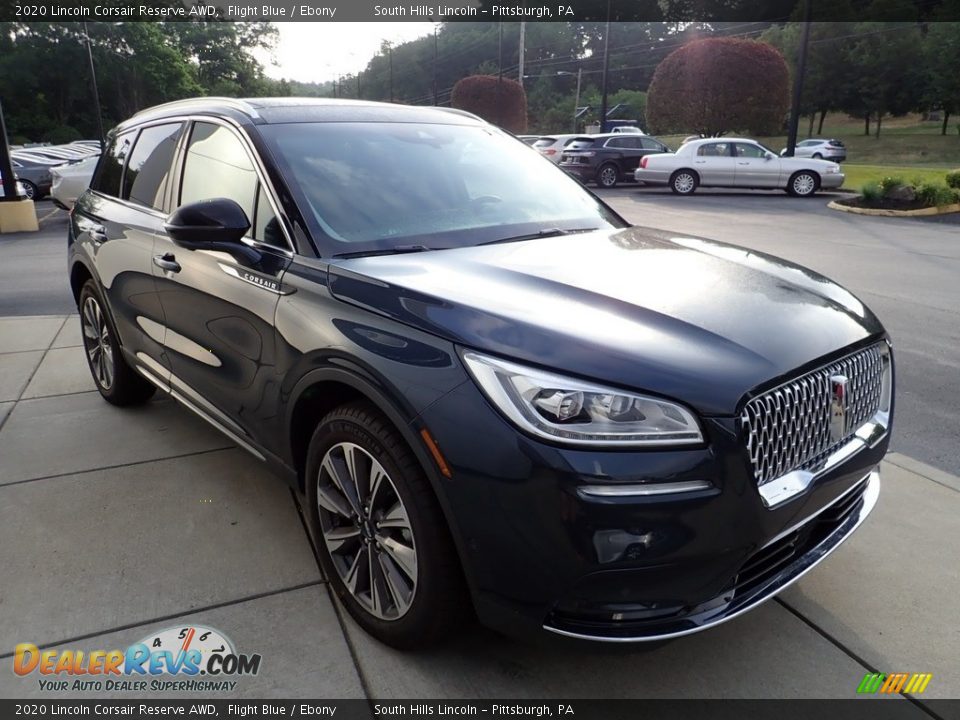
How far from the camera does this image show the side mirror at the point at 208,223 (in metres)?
2.75

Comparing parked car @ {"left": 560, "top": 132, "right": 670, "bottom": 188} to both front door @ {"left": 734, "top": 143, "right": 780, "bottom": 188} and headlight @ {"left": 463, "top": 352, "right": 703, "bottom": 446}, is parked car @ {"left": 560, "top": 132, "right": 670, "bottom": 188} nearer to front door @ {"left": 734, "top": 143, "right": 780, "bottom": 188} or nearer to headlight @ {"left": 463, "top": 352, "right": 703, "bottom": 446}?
front door @ {"left": 734, "top": 143, "right": 780, "bottom": 188}

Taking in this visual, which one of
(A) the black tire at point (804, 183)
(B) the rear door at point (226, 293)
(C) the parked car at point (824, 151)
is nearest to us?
(B) the rear door at point (226, 293)

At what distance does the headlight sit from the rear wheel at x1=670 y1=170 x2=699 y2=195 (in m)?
20.8

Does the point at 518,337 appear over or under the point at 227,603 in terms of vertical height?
over

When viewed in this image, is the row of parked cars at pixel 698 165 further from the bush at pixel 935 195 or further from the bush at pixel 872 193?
the bush at pixel 935 195

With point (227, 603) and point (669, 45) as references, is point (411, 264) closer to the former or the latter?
point (227, 603)

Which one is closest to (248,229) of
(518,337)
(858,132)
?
(518,337)

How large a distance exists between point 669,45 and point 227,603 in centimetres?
8783

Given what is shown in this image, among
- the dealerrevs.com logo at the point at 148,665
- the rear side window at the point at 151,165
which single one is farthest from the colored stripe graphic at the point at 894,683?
the rear side window at the point at 151,165

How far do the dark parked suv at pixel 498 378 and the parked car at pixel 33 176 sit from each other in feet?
69.9

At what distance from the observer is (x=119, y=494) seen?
3.61 m

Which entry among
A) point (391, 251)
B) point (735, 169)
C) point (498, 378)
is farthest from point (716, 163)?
point (498, 378)

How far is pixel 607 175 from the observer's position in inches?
930

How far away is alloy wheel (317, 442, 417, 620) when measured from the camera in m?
2.32
